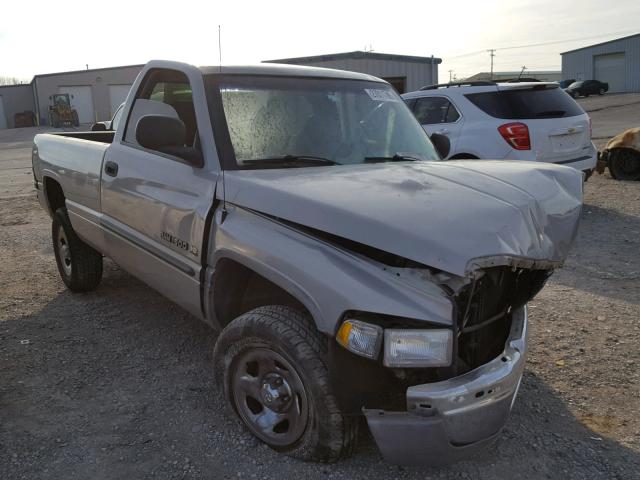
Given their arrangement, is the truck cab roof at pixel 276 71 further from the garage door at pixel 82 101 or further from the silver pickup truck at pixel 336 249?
the garage door at pixel 82 101

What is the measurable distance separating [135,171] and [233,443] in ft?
6.00

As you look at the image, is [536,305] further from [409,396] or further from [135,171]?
[135,171]

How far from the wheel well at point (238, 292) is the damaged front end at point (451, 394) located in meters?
0.75

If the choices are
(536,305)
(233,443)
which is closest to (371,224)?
(233,443)

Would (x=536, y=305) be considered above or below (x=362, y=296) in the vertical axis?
below

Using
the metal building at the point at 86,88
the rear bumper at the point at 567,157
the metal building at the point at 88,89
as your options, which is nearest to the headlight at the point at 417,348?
the rear bumper at the point at 567,157

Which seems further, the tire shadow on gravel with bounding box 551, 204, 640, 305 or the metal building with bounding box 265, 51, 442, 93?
the metal building with bounding box 265, 51, 442, 93

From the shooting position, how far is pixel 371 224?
2252mm

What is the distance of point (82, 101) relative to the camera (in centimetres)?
4762

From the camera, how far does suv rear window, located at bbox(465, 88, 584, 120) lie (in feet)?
23.9

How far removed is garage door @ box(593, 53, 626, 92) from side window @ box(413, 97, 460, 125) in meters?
52.2

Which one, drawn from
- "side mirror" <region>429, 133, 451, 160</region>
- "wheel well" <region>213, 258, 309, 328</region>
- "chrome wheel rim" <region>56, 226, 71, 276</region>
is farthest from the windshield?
"chrome wheel rim" <region>56, 226, 71, 276</region>

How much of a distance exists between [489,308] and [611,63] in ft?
198

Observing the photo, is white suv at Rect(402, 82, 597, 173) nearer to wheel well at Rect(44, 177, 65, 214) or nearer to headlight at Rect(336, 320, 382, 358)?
wheel well at Rect(44, 177, 65, 214)
